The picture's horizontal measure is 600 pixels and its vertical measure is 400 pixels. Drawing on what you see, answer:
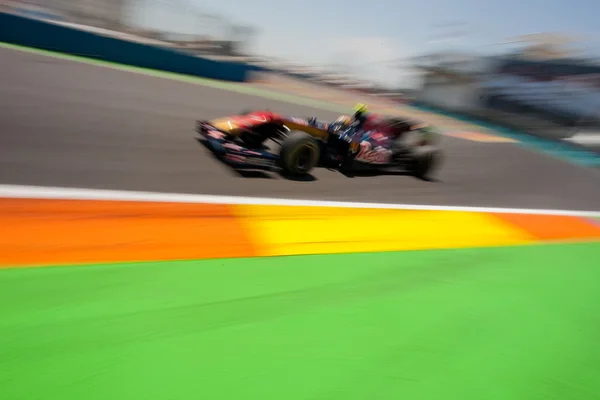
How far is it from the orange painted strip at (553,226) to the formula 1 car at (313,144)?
1.54 metres

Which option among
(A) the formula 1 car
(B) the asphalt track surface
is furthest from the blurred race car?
(B) the asphalt track surface

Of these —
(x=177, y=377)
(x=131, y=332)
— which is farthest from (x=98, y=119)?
(x=177, y=377)

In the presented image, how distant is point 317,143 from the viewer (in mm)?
5656

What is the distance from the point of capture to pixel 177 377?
209 cm

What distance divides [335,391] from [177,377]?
72cm

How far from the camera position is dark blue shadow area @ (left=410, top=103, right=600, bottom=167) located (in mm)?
14250

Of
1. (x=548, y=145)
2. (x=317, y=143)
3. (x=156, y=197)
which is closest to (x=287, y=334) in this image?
(x=156, y=197)

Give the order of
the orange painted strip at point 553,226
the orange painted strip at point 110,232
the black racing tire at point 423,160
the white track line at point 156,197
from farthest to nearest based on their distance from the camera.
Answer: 1. the black racing tire at point 423,160
2. the orange painted strip at point 553,226
3. the white track line at point 156,197
4. the orange painted strip at point 110,232

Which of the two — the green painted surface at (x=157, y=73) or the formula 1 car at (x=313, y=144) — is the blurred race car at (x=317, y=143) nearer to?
the formula 1 car at (x=313, y=144)

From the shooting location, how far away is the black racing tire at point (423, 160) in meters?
6.89

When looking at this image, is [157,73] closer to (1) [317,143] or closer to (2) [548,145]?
(1) [317,143]

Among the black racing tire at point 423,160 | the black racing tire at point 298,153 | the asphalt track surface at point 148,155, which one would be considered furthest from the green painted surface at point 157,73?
the black racing tire at point 298,153

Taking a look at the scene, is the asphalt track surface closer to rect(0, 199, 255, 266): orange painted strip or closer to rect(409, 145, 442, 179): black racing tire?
rect(409, 145, 442, 179): black racing tire

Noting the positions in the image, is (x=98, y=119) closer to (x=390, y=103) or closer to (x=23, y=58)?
(x=23, y=58)
